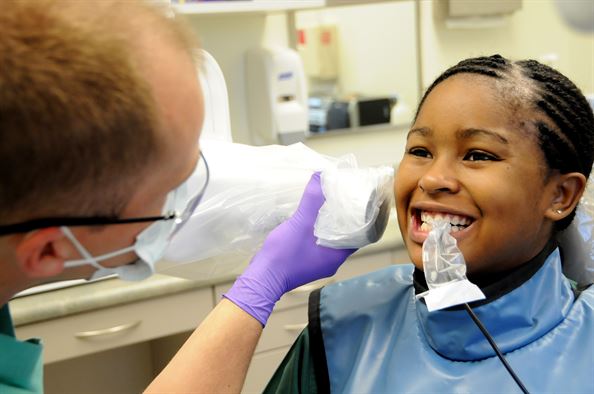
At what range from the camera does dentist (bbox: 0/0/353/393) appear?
2.12ft

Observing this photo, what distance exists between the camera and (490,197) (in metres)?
1.14

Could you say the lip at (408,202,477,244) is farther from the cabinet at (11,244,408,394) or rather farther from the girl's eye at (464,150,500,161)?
the cabinet at (11,244,408,394)

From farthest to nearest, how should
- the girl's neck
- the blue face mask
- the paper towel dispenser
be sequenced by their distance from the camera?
the paper towel dispenser
the girl's neck
the blue face mask

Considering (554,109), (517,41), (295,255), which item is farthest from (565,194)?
(517,41)

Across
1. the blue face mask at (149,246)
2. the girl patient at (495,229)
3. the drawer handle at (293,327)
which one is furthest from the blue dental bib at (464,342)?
the drawer handle at (293,327)

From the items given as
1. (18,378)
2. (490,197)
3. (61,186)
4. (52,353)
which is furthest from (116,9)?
(52,353)

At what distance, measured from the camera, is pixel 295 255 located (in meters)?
1.29

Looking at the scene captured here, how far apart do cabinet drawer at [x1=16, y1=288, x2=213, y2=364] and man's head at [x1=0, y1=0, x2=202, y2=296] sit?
1.27 metres

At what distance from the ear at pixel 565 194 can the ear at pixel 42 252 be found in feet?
2.69

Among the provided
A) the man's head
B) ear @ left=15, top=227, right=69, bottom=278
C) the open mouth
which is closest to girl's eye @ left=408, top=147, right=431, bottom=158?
the open mouth

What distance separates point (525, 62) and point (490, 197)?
290 millimetres

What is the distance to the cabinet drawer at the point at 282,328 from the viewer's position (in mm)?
2285

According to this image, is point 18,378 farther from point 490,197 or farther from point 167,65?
point 490,197

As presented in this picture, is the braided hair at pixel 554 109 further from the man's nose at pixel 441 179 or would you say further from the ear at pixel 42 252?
the ear at pixel 42 252
